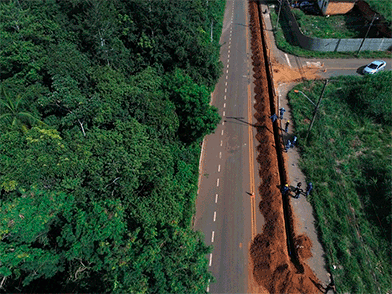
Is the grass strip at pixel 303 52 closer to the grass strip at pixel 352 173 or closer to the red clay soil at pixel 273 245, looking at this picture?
the grass strip at pixel 352 173

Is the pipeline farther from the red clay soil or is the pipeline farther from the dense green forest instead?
the dense green forest

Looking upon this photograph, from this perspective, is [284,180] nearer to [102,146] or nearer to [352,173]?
[352,173]

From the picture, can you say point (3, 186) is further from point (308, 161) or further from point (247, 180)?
point (308, 161)

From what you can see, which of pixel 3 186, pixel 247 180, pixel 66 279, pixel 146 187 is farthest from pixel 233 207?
pixel 3 186

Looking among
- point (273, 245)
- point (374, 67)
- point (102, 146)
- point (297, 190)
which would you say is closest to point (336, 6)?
point (374, 67)

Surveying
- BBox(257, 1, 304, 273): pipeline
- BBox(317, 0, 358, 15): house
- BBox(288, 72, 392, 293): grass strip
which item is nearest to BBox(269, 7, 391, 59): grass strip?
BBox(257, 1, 304, 273): pipeline
